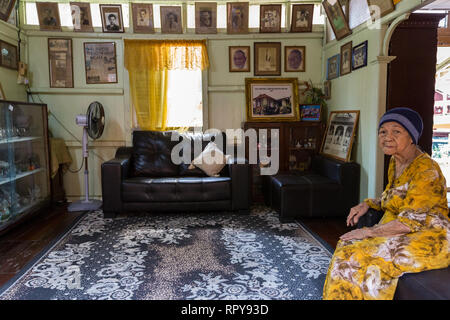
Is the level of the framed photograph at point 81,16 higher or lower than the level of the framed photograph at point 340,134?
higher

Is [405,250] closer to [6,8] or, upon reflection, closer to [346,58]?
[346,58]

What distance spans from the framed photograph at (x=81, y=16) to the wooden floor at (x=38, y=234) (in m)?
2.49

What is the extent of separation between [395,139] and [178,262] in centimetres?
188

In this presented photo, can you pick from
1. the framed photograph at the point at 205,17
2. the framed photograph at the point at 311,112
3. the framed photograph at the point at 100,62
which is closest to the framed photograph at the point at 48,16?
the framed photograph at the point at 100,62

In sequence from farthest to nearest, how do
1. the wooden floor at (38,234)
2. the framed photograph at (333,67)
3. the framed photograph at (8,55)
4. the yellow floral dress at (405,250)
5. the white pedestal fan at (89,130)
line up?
the framed photograph at (333,67) < the white pedestal fan at (89,130) < the framed photograph at (8,55) < the wooden floor at (38,234) < the yellow floral dress at (405,250)

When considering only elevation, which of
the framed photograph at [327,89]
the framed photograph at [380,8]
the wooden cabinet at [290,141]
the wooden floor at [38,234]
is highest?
the framed photograph at [380,8]

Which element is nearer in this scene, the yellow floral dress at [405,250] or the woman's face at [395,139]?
the yellow floral dress at [405,250]

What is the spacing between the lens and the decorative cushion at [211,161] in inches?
176

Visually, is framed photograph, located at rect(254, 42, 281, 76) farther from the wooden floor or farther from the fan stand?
the fan stand

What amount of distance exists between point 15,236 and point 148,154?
1.79 m

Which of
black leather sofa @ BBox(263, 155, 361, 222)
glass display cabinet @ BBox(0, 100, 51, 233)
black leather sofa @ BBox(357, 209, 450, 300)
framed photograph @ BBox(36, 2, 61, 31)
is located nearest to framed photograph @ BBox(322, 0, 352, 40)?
black leather sofa @ BBox(263, 155, 361, 222)

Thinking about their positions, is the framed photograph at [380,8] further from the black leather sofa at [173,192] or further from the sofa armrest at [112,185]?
the sofa armrest at [112,185]

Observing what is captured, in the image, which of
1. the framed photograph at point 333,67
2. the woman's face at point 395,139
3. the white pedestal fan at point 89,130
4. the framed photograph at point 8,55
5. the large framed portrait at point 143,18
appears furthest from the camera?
the large framed portrait at point 143,18

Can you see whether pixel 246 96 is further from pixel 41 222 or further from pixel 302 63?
pixel 41 222
